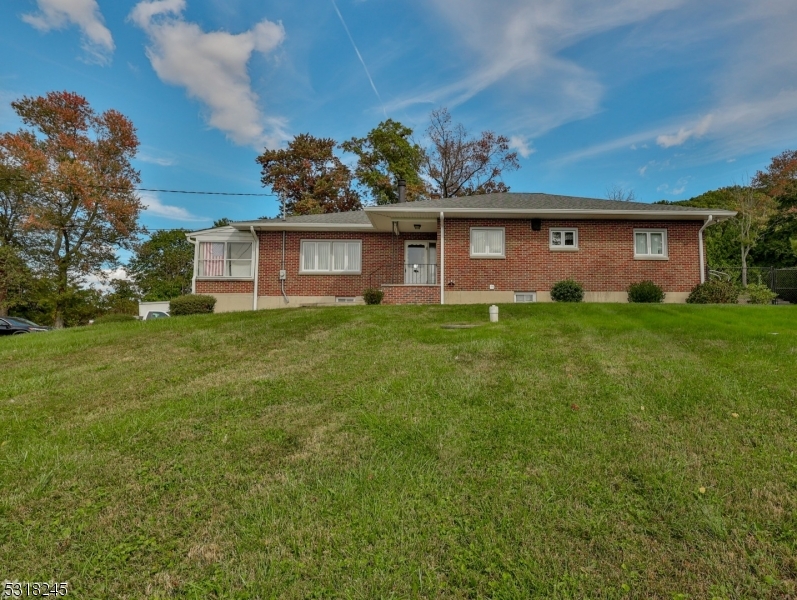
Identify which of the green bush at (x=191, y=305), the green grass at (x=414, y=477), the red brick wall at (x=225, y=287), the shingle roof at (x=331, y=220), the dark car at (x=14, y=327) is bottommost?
the green grass at (x=414, y=477)

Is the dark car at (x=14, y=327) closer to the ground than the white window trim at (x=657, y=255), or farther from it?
closer to the ground

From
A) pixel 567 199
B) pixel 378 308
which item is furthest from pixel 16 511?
pixel 567 199

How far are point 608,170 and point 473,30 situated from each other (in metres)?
19.4

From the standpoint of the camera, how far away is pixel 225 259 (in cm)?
1631

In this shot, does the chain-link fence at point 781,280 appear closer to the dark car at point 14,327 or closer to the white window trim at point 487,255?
the white window trim at point 487,255

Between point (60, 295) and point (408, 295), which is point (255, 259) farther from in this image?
point (60, 295)

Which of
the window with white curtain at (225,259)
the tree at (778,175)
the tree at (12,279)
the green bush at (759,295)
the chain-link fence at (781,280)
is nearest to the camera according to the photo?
the green bush at (759,295)

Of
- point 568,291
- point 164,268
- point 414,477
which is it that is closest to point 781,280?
point 568,291

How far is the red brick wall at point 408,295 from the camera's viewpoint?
1379cm

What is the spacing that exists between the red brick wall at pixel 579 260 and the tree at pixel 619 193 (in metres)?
16.9

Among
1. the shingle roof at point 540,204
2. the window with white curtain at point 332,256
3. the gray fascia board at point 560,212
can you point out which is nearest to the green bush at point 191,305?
the window with white curtain at point 332,256

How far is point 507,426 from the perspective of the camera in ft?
11.7

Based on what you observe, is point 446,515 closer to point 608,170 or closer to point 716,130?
point 716,130

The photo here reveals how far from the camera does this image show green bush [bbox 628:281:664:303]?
13727 mm
